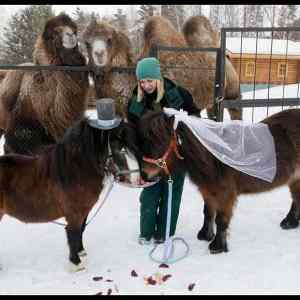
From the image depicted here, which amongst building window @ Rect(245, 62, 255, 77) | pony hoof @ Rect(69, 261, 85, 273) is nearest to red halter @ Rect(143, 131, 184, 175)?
pony hoof @ Rect(69, 261, 85, 273)

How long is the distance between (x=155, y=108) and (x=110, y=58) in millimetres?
2031

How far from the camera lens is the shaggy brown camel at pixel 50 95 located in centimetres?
466

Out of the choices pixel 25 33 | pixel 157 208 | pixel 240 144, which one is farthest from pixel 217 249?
pixel 25 33

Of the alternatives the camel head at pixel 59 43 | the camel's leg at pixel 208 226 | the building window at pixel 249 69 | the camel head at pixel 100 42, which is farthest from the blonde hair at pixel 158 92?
the building window at pixel 249 69

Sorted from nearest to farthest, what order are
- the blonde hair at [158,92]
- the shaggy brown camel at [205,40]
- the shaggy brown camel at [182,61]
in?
the blonde hair at [158,92]
the shaggy brown camel at [182,61]
the shaggy brown camel at [205,40]

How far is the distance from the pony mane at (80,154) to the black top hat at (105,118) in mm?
49

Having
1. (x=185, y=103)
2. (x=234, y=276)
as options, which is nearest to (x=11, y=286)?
(x=234, y=276)

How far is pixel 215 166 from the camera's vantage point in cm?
305

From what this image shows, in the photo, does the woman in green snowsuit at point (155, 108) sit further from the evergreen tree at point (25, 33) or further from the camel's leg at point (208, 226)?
the evergreen tree at point (25, 33)

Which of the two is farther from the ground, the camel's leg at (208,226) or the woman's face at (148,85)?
the woman's face at (148,85)

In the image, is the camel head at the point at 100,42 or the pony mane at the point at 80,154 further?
the camel head at the point at 100,42

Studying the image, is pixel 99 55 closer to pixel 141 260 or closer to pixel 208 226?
pixel 208 226

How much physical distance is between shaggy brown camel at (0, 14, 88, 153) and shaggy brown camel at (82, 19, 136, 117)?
205 millimetres

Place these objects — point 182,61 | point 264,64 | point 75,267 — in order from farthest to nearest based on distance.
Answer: point 264,64 < point 182,61 < point 75,267
